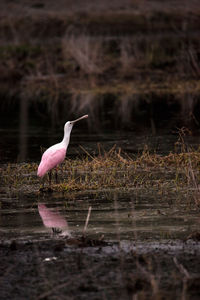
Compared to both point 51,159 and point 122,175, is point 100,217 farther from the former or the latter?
point 122,175

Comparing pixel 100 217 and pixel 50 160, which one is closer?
pixel 100 217

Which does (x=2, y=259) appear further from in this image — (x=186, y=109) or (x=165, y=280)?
(x=186, y=109)

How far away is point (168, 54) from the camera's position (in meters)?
31.1

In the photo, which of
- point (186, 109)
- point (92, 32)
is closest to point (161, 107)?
point (186, 109)

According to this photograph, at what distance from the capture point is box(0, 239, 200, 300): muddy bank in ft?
21.4

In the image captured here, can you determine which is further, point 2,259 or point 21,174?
point 21,174

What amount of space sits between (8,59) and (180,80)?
24.1ft

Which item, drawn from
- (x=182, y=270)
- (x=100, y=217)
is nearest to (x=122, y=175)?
(x=100, y=217)

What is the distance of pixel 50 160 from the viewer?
11273 mm

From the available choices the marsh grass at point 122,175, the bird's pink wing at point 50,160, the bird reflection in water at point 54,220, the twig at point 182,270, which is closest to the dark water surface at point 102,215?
the bird reflection in water at point 54,220

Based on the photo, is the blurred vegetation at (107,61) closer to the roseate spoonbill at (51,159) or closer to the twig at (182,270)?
the roseate spoonbill at (51,159)

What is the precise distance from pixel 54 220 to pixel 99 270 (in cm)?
215

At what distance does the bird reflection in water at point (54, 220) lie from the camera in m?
8.58

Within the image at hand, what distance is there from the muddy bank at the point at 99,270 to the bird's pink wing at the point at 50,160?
10.3 feet
